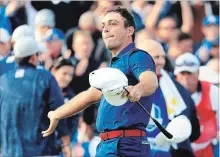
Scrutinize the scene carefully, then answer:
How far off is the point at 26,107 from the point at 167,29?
14.7ft

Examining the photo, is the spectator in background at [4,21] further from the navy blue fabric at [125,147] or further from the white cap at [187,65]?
the navy blue fabric at [125,147]

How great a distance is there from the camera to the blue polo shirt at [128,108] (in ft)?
20.7

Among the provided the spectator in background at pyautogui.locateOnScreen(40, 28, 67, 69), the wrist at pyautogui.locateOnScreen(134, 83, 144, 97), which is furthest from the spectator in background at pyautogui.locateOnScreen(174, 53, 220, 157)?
the wrist at pyautogui.locateOnScreen(134, 83, 144, 97)

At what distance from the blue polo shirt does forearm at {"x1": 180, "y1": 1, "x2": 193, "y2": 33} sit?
6.94 metres

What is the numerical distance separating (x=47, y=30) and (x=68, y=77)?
4.77ft

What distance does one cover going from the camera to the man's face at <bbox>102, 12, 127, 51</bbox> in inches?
259

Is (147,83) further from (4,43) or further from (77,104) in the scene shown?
(4,43)

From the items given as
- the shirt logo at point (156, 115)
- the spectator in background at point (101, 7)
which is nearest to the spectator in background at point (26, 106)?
the shirt logo at point (156, 115)

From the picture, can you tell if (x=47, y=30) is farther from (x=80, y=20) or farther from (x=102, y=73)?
(x=102, y=73)

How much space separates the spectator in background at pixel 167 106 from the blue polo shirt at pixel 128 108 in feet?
7.78

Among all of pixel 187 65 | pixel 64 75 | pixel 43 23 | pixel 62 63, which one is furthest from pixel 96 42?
pixel 187 65

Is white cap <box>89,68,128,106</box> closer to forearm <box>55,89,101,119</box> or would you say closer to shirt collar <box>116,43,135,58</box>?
shirt collar <box>116,43,135,58</box>

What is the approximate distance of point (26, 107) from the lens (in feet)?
30.0

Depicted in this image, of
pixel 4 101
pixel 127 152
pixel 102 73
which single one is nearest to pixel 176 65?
pixel 4 101
